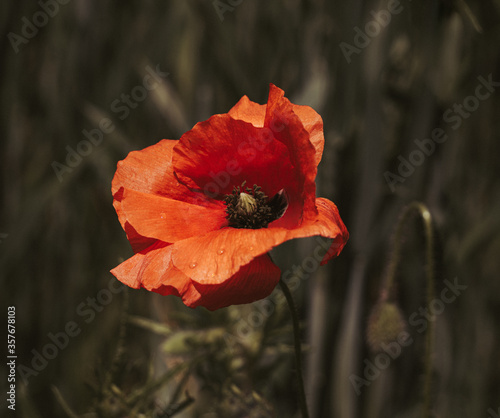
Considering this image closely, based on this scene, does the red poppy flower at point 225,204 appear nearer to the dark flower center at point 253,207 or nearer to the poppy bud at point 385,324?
the dark flower center at point 253,207

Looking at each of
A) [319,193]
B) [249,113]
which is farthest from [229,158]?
[319,193]

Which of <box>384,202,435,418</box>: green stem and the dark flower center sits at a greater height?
the dark flower center

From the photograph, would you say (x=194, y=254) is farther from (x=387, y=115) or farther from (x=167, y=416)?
(x=387, y=115)

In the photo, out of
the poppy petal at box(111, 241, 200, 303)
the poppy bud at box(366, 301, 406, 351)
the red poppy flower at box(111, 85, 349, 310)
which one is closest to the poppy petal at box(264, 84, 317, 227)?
the red poppy flower at box(111, 85, 349, 310)

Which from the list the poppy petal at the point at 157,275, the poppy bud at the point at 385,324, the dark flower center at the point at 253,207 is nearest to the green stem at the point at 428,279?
the poppy bud at the point at 385,324

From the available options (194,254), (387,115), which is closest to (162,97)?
(387,115)

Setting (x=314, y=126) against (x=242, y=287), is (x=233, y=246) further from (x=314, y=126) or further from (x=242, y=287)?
(x=314, y=126)

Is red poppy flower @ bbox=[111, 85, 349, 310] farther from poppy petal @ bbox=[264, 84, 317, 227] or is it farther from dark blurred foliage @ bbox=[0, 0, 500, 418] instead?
dark blurred foliage @ bbox=[0, 0, 500, 418]

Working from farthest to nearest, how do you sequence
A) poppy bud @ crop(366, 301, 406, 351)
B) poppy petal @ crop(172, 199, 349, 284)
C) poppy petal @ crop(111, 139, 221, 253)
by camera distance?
1. poppy bud @ crop(366, 301, 406, 351)
2. poppy petal @ crop(111, 139, 221, 253)
3. poppy petal @ crop(172, 199, 349, 284)
